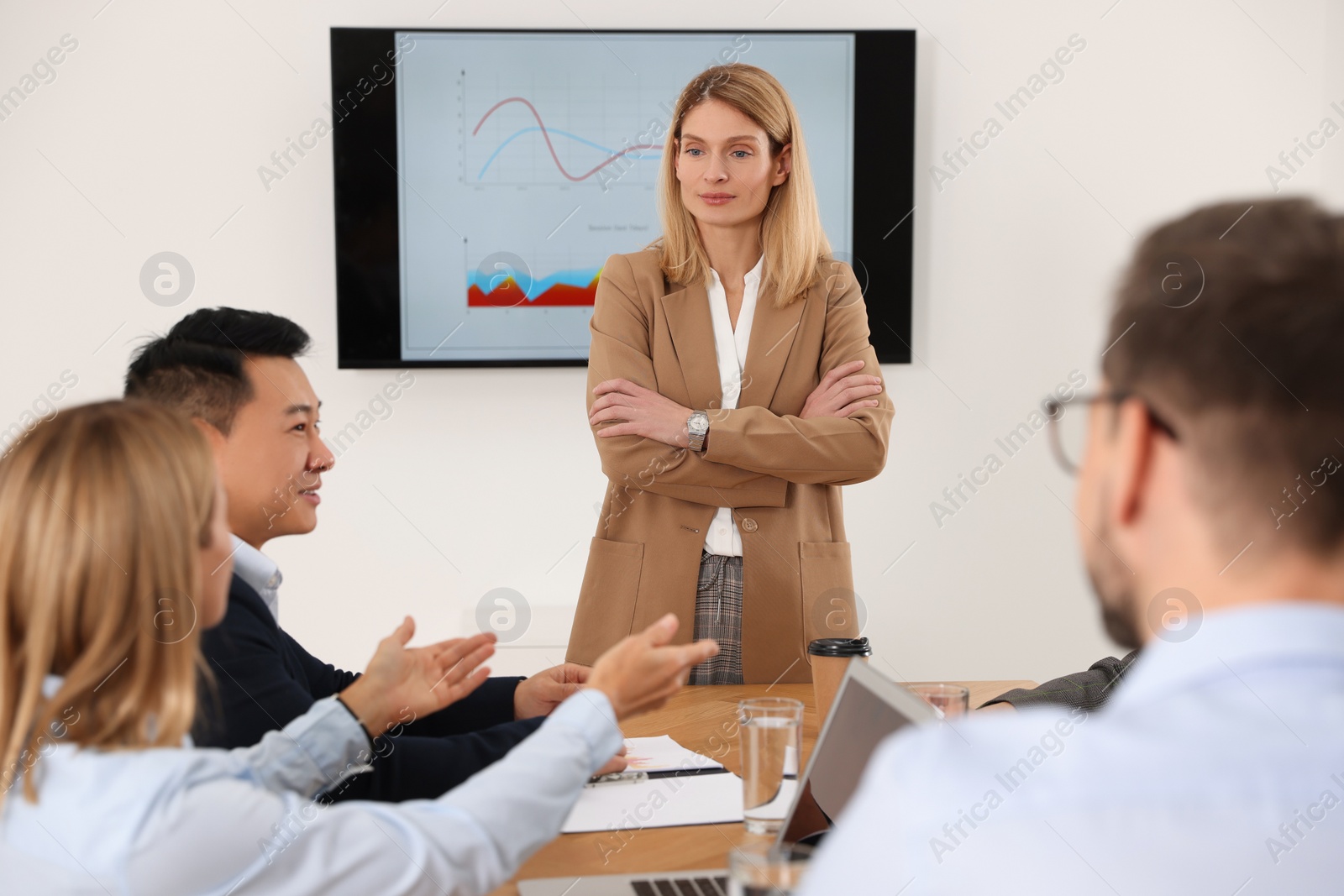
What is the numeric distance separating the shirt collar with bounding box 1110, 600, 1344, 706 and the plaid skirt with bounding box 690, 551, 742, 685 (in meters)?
1.73

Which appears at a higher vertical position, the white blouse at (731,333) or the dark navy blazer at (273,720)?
the white blouse at (731,333)

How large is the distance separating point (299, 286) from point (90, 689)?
277 cm

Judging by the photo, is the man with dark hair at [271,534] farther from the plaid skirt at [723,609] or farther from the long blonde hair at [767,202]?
the long blonde hair at [767,202]

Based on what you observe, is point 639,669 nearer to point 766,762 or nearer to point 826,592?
point 766,762

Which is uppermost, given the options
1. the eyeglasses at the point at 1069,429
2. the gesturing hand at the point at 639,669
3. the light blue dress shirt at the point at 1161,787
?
the eyeglasses at the point at 1069,429

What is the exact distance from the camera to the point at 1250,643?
69 cm

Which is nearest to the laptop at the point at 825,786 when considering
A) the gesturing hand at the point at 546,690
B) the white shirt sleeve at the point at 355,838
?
the white shirt sleeve at the point at 355,838

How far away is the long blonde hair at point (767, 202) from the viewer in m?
2.62

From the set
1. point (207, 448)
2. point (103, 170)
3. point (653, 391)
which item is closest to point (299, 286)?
point (103, 170)

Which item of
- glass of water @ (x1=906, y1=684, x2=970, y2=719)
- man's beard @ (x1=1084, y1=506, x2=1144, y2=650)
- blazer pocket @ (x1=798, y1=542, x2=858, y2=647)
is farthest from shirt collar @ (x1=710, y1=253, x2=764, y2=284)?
man's beard @ (x1=1084, y1=506, x2=1144, y2=650)

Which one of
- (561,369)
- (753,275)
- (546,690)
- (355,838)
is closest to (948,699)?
(546,690)

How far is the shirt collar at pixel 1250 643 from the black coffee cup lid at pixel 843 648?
1.00m

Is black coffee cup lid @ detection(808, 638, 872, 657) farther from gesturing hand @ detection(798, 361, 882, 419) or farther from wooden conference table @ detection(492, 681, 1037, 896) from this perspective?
gesturing hand @ detection(798, 361, 882, 419)

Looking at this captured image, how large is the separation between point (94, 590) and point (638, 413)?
1.58m
